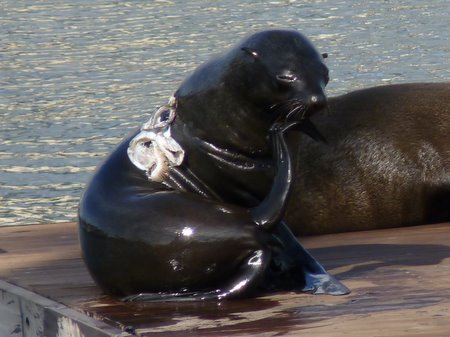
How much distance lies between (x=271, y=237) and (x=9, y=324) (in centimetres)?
112

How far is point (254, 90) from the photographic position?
4418 millimetres

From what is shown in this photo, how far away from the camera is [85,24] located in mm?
18438

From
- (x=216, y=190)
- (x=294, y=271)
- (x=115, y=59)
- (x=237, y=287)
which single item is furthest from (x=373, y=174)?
(x=115, y=59)

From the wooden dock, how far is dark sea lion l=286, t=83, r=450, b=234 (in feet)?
3.80

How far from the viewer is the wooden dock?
13.4 ft

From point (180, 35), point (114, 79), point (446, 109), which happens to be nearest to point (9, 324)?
point (446, 109)

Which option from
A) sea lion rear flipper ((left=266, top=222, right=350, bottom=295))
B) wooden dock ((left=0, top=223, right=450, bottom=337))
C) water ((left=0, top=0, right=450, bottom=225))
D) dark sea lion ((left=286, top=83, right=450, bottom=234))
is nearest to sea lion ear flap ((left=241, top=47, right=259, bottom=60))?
sea lion rear flipper ((left=266, top=222, right=350, bottom=295))

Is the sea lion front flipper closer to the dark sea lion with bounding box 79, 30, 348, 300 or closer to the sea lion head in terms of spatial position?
the dark sea lion with bounding box 79, 30, 348, 300

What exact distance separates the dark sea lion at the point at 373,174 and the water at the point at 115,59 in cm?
279

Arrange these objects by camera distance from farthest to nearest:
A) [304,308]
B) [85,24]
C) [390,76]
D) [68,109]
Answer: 1. [85,24]
2. [390,76]
3. [68,109]
4. [304,308]

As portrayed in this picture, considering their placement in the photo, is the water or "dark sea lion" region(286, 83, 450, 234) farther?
the water

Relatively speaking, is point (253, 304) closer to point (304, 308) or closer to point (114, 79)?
point (304, 308)

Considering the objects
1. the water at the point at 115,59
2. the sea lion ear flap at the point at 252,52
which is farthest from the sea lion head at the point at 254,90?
the water at the point at 115,59

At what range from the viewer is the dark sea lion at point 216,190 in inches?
173
